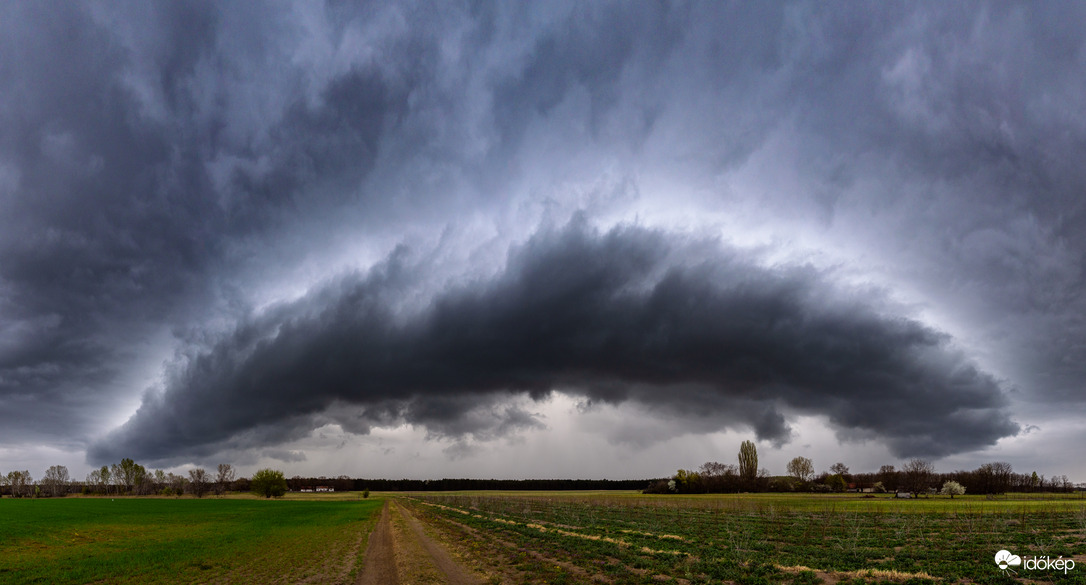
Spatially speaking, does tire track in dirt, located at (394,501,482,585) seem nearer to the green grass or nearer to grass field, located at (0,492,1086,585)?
grass field, located at (0,492,1086,585)

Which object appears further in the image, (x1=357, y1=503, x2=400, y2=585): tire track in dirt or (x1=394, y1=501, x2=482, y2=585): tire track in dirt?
(x1=357, y1=503, x2=400, y2=585): tire track in dirt

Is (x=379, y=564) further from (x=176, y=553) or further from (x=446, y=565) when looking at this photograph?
(x=176, y=553)

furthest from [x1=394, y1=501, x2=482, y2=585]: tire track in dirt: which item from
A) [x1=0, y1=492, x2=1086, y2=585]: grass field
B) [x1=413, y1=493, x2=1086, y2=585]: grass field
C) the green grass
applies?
the green grass

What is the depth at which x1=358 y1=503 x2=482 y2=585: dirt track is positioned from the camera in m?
24.6

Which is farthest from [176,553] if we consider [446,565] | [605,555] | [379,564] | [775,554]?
[775,554]

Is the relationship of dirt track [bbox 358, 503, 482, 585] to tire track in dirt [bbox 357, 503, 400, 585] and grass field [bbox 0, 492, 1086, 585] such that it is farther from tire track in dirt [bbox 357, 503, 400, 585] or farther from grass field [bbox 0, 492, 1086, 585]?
grass field [bbox 0, 492, 1086, 585]

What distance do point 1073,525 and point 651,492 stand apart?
142213mm

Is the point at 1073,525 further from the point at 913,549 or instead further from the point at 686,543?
the point at 686,543

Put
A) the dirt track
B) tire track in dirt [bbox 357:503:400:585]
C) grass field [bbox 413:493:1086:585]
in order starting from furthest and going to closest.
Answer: tire track in dirt [bbox 357:503:400:585], the dirt track, grass field [bbox 413:493:1086:585]

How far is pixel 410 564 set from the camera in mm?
29109

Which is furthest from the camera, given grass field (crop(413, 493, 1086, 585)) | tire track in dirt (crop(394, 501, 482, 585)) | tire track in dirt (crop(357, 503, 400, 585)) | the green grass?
the green grass

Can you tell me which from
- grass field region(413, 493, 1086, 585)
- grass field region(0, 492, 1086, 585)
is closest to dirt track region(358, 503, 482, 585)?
grass field region(0, 492, 1086, 585)

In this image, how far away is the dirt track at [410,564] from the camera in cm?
2462

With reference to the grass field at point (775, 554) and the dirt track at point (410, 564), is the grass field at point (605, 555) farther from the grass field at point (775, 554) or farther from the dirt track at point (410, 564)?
the dirt track at point (410, 564)
